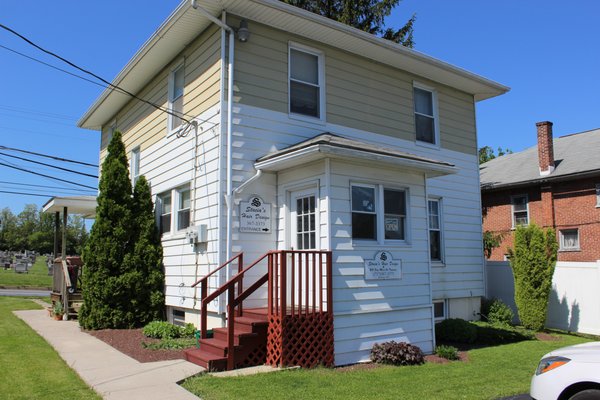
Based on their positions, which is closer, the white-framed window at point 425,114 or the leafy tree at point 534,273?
the leafy tree at point 534,273

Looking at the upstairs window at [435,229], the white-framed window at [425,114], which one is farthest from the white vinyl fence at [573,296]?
the white-framed window at [425,114]

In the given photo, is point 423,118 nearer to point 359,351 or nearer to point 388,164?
point 388,164

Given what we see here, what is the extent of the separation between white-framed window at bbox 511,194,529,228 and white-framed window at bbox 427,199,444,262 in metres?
11.9

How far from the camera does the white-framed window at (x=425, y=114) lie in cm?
1325

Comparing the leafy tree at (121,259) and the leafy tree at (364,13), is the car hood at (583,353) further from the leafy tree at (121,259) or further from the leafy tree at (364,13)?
the leafy tree at (364,13)

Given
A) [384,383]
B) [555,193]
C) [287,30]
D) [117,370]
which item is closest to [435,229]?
[287,30]

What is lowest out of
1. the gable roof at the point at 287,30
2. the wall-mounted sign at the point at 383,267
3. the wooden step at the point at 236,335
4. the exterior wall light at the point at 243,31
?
the wooden step at the point at 236,335

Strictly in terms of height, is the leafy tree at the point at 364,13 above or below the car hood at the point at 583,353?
Result: above

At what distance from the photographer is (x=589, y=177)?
20.6 m

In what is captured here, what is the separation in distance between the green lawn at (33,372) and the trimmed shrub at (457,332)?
757cm

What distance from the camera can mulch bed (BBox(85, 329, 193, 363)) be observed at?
8.38m

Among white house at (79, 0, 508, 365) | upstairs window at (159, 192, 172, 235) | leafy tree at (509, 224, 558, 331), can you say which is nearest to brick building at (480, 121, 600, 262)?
leafy tree at (509, 224, 558, 331)

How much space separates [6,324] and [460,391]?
1055cm

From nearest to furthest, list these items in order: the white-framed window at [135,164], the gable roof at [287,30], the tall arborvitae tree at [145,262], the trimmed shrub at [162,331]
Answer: the gable roof at [287,30], the trimmed shrub at [162,331], the tall arborvitae tree at [145,262], the white-framed window at [135,164]
